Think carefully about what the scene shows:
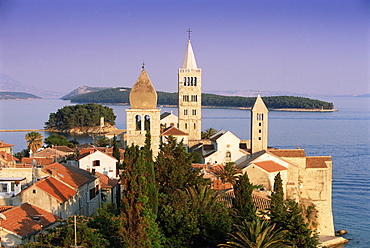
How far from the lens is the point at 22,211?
1488 centimetres

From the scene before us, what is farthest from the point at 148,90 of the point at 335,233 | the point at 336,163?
the point at 336,163

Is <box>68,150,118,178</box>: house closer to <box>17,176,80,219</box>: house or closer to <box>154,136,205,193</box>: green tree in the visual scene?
<box>154,136,205,193</box>: green tree

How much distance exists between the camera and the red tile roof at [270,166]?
2745 cm

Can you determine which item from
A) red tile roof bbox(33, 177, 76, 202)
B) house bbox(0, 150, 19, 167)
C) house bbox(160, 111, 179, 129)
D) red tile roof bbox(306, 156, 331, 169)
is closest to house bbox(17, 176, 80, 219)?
red tile roof bbox(33, 177, 76, 202)

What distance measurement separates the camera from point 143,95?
71.8ft

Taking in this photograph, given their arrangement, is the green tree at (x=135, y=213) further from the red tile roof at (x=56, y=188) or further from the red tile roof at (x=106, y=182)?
the red tile roof at (x=106, y=182)

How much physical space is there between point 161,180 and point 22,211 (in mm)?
5762

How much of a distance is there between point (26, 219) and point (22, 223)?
0.41m

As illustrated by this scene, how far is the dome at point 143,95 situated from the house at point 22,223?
7.50 m

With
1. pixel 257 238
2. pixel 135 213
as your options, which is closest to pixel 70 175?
pixel 135 213

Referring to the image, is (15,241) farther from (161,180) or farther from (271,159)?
(271,159)

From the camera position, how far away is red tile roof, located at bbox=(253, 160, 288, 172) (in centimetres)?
2745

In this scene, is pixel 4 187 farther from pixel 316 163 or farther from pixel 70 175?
pixel 316 163

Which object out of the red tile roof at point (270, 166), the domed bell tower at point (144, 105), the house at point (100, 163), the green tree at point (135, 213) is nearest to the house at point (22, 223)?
the green tree at point (135, 213)
